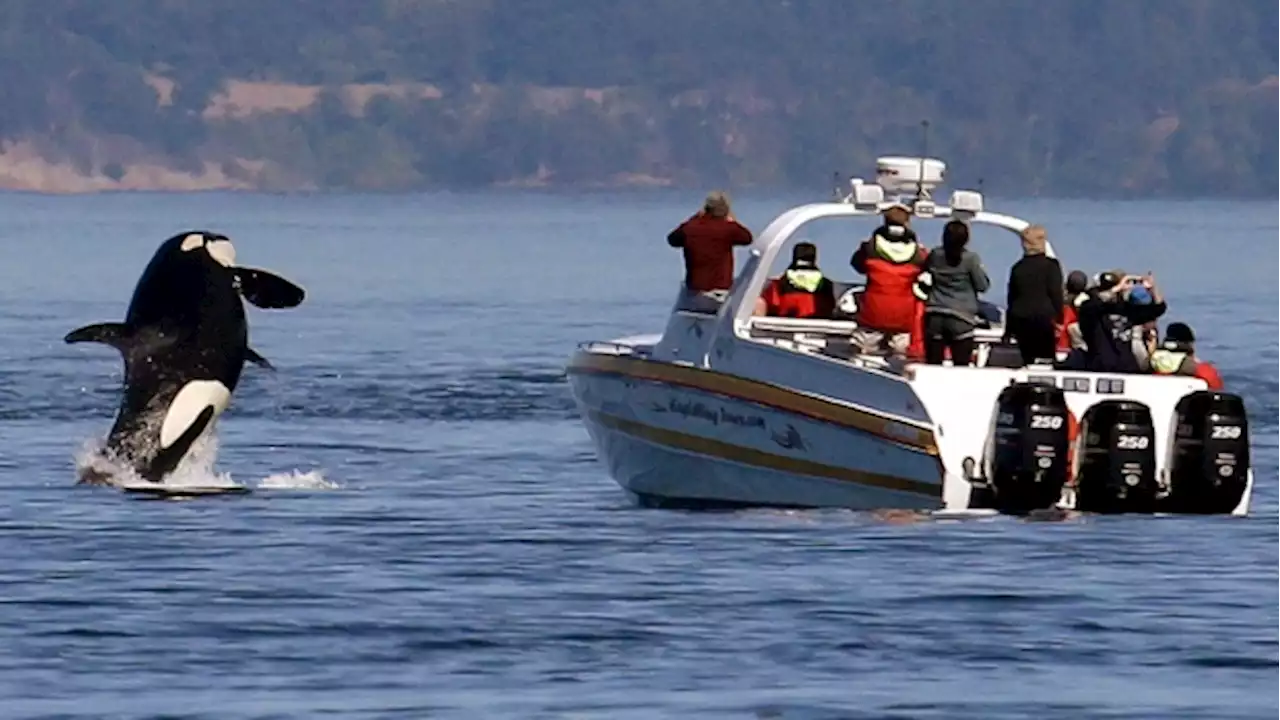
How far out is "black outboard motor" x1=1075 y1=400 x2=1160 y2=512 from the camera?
74.7 ft

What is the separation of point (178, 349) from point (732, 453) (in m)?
4.90

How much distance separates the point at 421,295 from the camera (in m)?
64.1

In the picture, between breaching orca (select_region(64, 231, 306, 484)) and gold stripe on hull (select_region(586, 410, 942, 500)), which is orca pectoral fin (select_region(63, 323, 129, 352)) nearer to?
breaching orca (select_region(64, 231, 306, 484))

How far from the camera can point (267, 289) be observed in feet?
88.4

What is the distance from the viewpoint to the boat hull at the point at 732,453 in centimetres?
2336

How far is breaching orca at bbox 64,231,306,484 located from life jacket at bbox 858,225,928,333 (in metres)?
5.01

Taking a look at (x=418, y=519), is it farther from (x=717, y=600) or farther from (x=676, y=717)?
(x=676, y=717)

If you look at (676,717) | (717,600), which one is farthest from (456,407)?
(676,717)

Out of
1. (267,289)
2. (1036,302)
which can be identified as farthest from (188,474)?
(1036,302)

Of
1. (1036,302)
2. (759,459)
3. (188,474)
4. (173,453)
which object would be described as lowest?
(188,474)

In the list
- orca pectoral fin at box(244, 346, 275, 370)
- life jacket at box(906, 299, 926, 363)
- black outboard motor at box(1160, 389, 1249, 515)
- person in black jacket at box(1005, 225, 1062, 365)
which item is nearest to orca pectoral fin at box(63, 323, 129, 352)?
orca pectoral fin at box(244, 346, 275, 370)

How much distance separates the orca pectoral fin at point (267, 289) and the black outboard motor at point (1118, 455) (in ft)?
20.6

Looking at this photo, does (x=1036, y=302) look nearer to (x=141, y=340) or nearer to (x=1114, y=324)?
(x=1114, y=324)

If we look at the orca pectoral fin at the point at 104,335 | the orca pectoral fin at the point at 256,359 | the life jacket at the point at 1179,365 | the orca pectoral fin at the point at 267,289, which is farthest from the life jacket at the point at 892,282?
the orca pectoral fin at the point at 104,335
